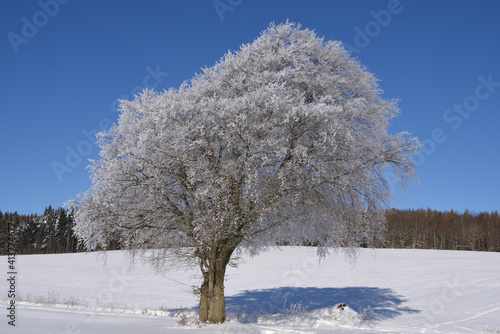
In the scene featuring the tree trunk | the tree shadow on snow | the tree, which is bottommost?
the tree shadow on snow

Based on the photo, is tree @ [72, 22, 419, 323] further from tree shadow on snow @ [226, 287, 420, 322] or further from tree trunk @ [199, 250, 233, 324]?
tree shadow on snow @ [226, 287, 420, 322]

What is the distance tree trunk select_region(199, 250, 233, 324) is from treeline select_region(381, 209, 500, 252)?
8613 centimetres

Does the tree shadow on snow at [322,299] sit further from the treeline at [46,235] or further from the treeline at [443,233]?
the treeline at [46,235]

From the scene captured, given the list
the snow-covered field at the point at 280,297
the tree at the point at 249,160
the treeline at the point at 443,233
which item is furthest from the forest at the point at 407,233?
the tree at the point at 249,160

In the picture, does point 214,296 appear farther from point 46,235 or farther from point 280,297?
point 46,235

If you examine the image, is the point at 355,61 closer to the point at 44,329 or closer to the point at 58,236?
the point at 44,329

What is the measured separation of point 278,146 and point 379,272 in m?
30.5

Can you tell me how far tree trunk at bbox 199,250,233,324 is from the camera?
1458cm

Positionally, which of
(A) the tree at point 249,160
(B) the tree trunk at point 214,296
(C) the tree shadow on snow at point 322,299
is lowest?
(C) the tree shadow on snow at point 322,299

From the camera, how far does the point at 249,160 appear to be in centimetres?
1279

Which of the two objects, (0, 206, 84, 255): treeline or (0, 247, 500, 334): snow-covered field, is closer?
(0, 247, 500, 334): snow-covered field

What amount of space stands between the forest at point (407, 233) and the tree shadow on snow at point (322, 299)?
63.6 metres

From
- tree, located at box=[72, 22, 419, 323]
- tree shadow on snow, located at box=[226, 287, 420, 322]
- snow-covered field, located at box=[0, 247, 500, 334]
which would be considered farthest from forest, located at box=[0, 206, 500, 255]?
tree, located at box=[72, 22, 419, 323]

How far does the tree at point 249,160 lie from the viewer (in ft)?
43.2
